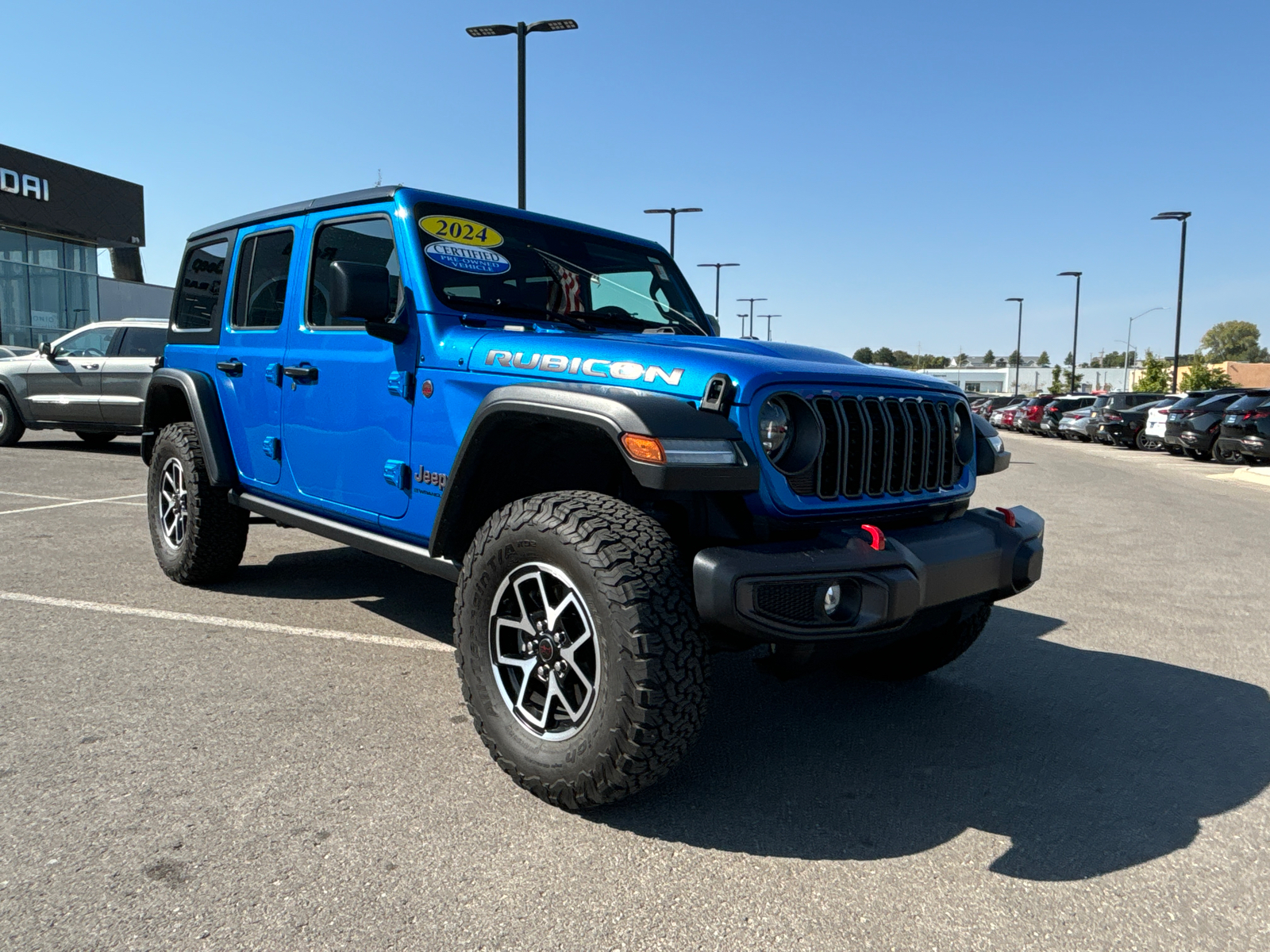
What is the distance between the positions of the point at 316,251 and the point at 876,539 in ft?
9.70

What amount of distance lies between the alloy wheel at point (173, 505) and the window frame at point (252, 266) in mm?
898

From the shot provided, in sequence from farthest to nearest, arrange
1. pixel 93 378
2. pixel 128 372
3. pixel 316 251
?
pixel 93 378 < pixel 128 372 < pixel 316 251

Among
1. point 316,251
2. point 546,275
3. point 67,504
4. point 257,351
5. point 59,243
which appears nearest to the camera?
point 546,275

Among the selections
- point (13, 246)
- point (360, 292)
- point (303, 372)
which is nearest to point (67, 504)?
point (303, 372)

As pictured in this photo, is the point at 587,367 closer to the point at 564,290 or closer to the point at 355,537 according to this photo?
the point at 564,290

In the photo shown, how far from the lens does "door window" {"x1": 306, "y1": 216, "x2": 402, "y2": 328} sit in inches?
154

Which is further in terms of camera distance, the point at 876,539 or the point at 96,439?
the point at 96,439

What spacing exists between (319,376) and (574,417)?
1806 millimetres

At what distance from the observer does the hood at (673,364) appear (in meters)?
2.91

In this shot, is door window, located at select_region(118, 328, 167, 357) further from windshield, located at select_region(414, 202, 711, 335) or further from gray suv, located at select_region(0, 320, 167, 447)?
windshield, located at select_region(414, 202, 711, 335)

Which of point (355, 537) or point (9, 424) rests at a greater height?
point (355, 537)

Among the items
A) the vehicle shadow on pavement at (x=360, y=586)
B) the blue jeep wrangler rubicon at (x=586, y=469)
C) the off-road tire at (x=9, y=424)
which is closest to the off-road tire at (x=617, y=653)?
the blue jeep wrangler rubicon at (x=586, y=469)

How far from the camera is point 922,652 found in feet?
12.9

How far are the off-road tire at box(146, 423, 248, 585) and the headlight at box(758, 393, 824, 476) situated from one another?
333 cm
